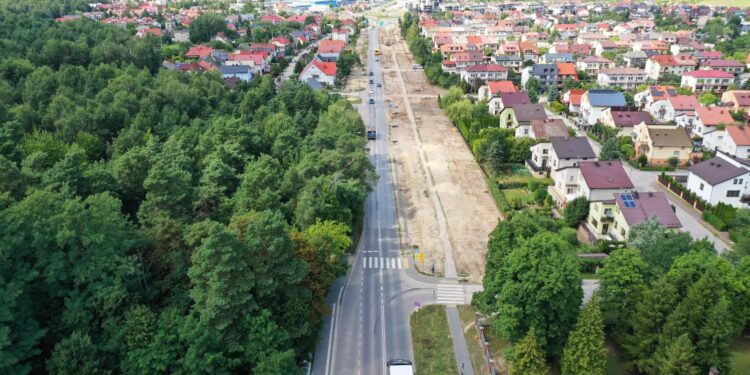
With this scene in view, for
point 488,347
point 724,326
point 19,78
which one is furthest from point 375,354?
point 19,78

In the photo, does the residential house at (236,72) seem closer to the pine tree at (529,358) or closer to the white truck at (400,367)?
the white truck at (400,367)


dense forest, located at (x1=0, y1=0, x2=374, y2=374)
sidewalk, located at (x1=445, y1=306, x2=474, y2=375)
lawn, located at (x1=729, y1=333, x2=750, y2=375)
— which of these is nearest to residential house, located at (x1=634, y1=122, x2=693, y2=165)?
lawn, located at (x1=729, y1=333, x2=750, y2=375)

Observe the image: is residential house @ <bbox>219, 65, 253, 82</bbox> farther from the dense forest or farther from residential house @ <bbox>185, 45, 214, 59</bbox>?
the dense forest

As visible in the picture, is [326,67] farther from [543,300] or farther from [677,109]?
[543,300]

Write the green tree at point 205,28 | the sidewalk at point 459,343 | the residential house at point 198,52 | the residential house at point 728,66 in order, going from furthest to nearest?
1. the green tree at point 205,28
2. the residential house at point 198,52
3. the residential house at point 728,66
4. the sidewalk at point 459,343

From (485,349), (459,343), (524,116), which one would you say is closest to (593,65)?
(524,116)

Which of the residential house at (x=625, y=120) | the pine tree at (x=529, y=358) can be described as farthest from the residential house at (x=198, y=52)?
the pine tree at (x=529, y=358)

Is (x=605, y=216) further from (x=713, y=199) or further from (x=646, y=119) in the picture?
(x=646, y=119)
